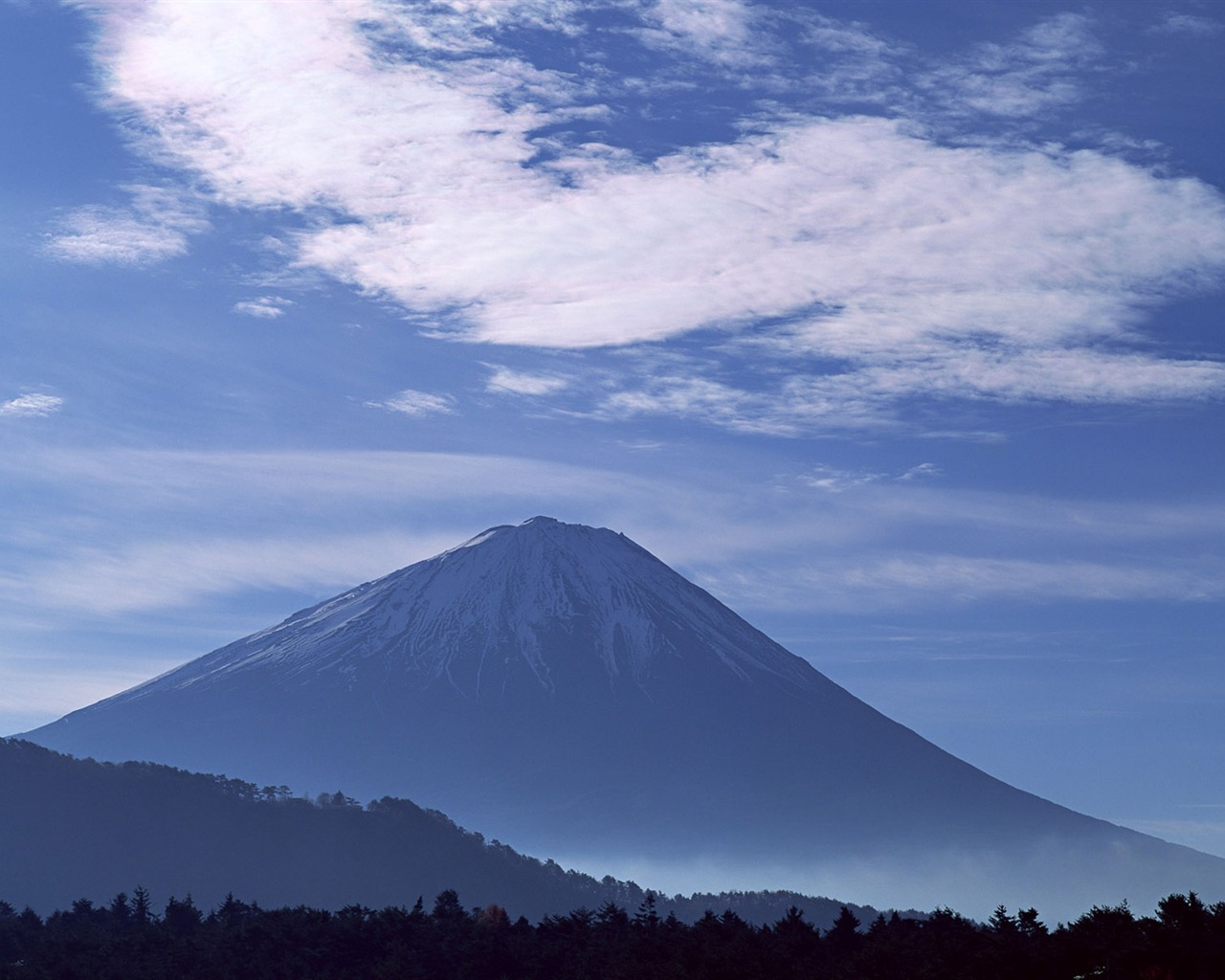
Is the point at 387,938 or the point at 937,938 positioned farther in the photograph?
the point at 387,938

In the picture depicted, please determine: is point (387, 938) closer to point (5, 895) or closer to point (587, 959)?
point (587, 959)

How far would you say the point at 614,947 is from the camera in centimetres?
7188

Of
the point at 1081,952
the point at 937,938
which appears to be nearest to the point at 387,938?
the point at 937,938

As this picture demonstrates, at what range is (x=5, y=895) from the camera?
194875 mm

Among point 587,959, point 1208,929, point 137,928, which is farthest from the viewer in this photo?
point 137,928

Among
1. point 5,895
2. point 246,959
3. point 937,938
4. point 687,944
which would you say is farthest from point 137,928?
point 5,895

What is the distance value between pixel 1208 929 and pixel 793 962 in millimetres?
18524

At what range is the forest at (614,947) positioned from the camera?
50719 millimetres

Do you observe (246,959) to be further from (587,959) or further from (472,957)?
(587,959)

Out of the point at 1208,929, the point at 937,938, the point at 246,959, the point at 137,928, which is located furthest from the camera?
the point at 137,928

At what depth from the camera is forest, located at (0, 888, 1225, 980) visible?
5072cm

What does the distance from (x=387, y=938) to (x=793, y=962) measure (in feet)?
83.2

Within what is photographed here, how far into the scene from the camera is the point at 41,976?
247 feet

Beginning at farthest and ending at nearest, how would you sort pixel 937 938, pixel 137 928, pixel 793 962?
pixel 137 928
pixel 793 962
pixel 937 938
